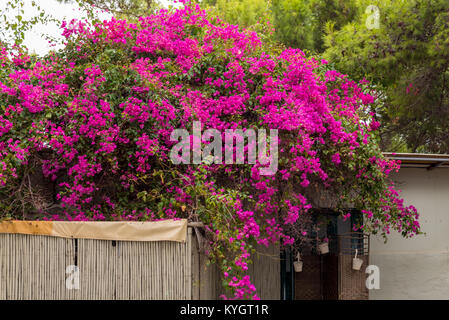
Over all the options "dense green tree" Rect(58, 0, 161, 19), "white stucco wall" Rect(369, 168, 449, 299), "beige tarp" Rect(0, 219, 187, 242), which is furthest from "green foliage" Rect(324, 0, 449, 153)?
"beige tarp" Rect(0, 219, 187, 242)

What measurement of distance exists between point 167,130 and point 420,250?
5479 millimetres

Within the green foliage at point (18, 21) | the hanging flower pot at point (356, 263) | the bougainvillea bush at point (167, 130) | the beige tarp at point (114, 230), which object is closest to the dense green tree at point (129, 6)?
the green foliage at point (18, 21)

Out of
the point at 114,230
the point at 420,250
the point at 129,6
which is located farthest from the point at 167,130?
the point at 129,6

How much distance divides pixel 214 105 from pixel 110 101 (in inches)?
58.2

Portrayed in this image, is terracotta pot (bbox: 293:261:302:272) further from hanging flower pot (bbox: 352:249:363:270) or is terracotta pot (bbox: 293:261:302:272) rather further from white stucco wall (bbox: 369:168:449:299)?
white stucco wall (bbox: 369:168:449:299)

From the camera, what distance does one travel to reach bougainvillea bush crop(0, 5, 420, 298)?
21.3ft

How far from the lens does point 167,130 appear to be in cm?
677

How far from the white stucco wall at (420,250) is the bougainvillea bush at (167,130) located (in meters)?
1.31

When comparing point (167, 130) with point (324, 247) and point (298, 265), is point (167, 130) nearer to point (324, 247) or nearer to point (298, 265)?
point (298, 265)

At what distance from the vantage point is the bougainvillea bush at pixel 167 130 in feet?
21.3

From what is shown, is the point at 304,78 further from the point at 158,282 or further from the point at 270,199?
the point at 158,282

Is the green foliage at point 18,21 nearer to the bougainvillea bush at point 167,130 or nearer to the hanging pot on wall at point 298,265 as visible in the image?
the bougainvillea bush at point 167,130
